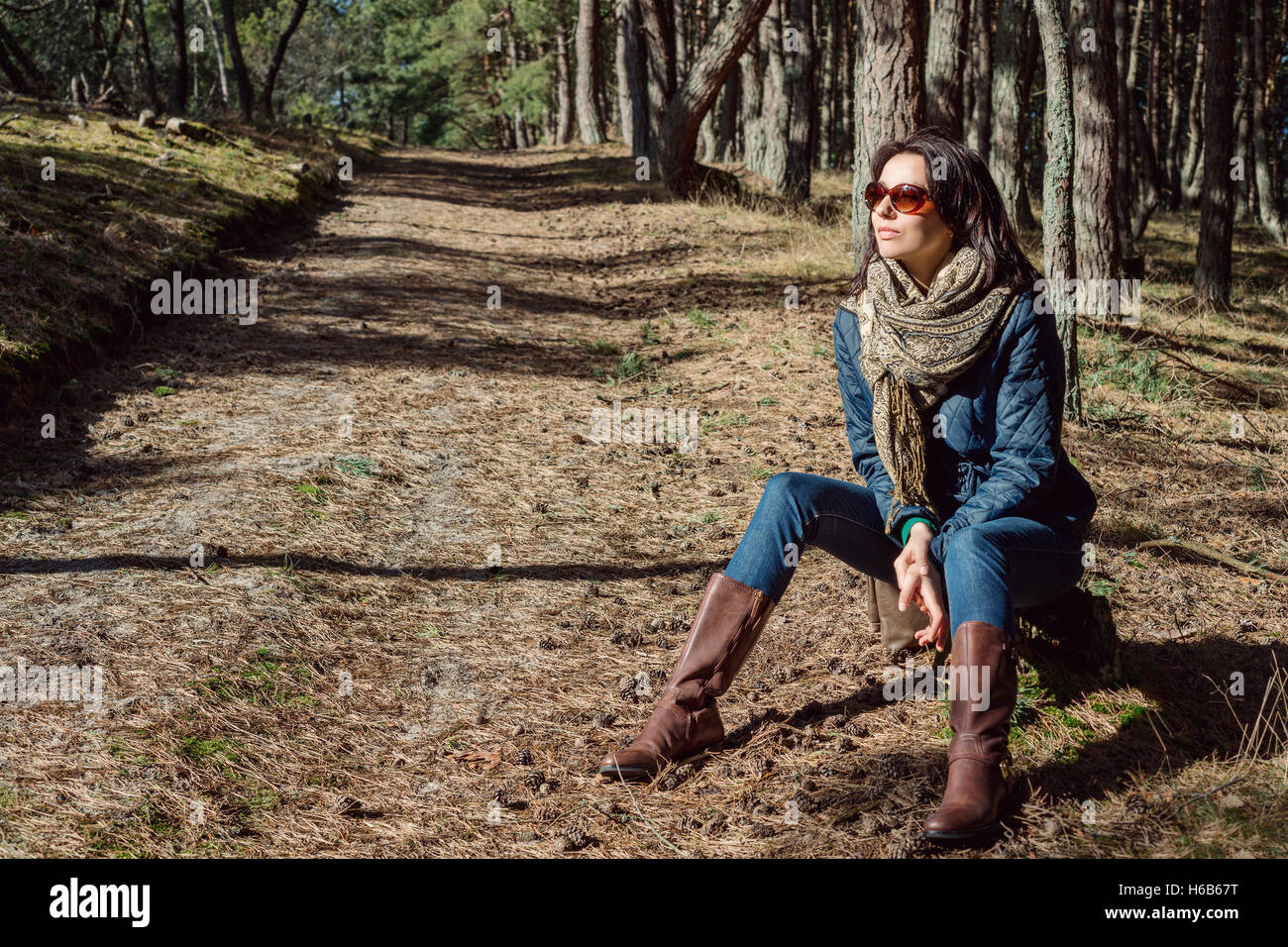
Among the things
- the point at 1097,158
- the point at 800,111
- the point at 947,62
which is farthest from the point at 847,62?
the point at 1097,158

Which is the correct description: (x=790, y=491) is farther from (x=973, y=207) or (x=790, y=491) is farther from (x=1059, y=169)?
(x=1059, y=169)

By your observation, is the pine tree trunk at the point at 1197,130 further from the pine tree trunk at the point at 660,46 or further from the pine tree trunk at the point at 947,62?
the pine tree trunk at the point at 947,62

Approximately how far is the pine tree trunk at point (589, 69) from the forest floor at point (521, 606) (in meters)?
17.6

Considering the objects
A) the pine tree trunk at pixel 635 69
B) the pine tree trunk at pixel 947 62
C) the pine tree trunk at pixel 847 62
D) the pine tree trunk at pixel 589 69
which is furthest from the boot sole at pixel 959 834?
the pine tree trunk at pixel 847 62

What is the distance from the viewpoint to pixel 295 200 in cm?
1284

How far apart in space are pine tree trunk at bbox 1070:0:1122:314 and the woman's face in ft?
23.4

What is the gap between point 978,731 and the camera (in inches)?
106

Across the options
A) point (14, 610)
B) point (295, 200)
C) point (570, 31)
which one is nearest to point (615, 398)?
point (14, 610)

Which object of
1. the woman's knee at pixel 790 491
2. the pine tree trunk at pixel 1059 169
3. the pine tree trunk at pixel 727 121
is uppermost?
the pine tree trunk at pixel 727 121

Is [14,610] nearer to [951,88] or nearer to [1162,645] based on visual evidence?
[1162,645]

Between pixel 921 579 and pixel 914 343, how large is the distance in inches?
29.7

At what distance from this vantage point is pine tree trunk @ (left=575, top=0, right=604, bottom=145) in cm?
2383

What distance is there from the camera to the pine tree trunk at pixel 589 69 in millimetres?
23828
